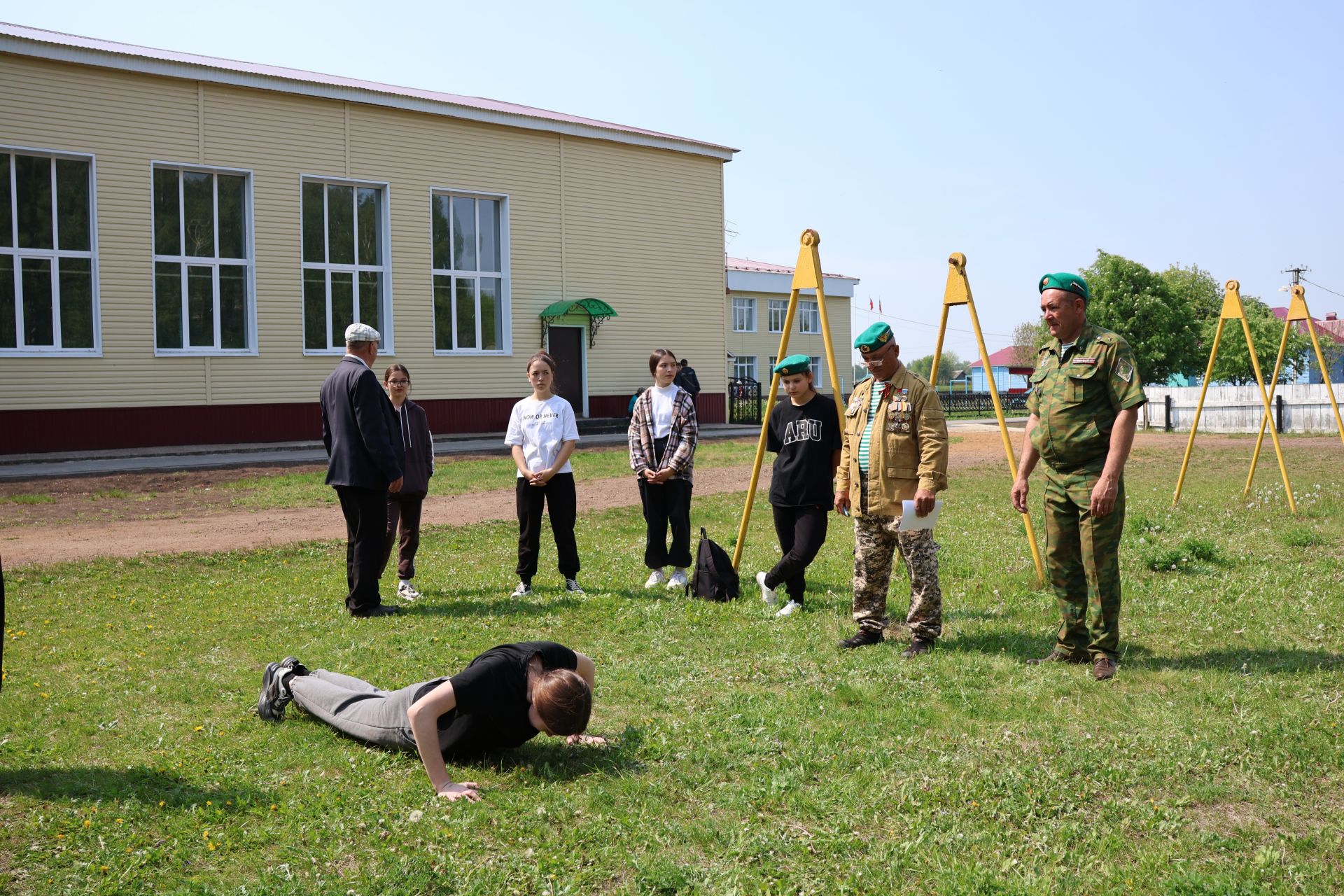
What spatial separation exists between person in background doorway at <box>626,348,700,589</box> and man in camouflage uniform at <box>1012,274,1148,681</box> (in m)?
3.27

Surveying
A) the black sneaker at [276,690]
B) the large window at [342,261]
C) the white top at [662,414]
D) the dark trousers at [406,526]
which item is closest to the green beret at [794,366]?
the white top at [662,414]

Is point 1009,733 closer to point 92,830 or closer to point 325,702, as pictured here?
point 325,702

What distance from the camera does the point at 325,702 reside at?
17.6 ft

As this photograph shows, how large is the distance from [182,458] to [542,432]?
1687 cm

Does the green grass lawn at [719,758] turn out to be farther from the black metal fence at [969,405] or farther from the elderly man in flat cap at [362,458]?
the black metal fence at [969,405]

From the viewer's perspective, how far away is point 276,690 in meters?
5.57

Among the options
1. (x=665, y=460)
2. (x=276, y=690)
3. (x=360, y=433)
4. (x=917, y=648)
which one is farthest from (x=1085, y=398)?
(x=360, y=433)

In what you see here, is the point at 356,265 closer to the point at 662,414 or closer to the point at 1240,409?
the point at 662,414

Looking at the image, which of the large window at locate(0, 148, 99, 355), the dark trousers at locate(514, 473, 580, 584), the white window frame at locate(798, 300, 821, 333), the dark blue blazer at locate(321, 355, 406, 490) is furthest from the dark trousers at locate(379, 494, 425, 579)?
the white window frame at locate(798, 300, 821, 333)

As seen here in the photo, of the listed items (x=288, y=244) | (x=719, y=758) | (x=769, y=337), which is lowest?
(x=719, y=758)

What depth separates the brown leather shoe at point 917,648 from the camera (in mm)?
6641

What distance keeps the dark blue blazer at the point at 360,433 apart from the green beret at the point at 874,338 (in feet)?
11.3

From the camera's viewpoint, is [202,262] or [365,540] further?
[202,262]

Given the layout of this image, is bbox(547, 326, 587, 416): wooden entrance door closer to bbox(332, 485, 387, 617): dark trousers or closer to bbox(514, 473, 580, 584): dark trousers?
bbox(514, 473, 580, 584): dark trousers
